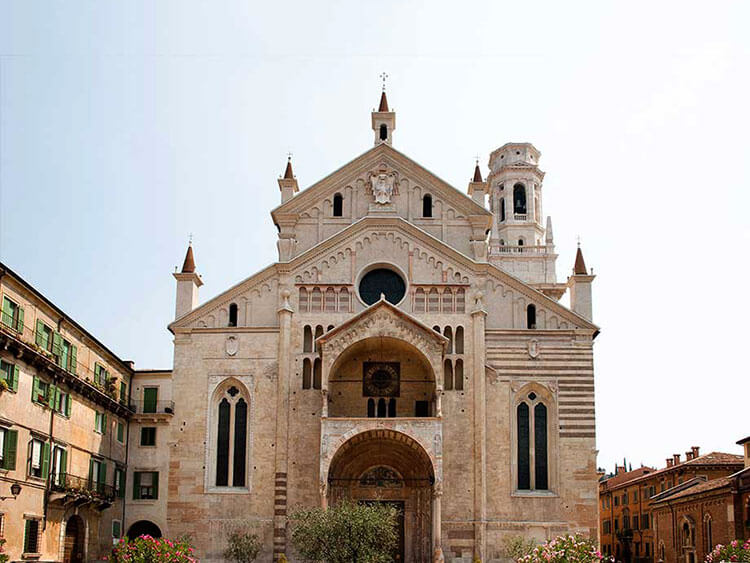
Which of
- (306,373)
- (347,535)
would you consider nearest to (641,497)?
(306,373)

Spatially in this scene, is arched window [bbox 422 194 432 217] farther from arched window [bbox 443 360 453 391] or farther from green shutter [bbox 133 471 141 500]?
green shutter [bbox 133 471 141 500]

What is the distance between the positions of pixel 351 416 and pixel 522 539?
8642 mm

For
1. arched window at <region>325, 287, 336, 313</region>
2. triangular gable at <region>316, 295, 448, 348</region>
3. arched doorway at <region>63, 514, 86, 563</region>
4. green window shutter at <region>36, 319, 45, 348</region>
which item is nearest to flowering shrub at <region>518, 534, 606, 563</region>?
triangular gable at <region>316, 295, 448, 348</region>

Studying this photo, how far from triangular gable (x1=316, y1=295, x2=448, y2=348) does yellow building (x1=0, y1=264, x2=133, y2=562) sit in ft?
33.7

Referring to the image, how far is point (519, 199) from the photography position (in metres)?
65.4

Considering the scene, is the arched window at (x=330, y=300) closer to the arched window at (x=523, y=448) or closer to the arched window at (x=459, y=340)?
the arched window at (x=459, y=340)

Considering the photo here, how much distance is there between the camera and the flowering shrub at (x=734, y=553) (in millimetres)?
31844

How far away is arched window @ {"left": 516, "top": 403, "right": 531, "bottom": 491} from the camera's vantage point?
39719mm

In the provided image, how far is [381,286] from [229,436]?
9167 mm

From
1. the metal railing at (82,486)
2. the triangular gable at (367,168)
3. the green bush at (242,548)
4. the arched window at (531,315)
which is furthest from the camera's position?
the triangular gable at (367,168)

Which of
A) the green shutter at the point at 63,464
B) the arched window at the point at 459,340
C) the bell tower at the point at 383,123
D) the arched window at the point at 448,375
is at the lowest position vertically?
the green shutter at the point at 63,464

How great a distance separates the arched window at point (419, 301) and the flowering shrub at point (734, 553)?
15.0 metres

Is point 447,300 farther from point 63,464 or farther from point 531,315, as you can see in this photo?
point 63,464

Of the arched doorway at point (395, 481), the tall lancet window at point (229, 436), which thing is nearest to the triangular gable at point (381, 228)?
the tall lancet window at point (229, 436)
